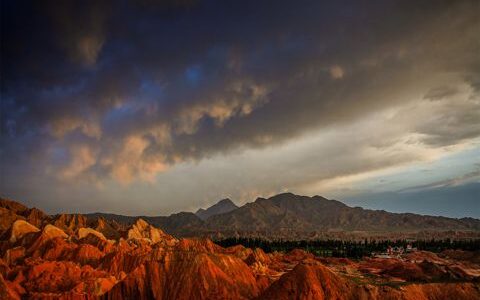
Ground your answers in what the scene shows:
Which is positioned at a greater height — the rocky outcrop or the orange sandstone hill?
the rocky outcrop

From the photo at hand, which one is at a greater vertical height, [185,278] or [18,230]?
[18,230]

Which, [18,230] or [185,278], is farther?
[18,230]

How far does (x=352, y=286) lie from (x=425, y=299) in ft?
28.8

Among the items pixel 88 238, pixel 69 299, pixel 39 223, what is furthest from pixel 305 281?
pixel 39 223

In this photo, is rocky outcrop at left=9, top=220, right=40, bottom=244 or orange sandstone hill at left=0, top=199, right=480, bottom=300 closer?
orange sandstone hill at left=0, top=199, right=480, bottom=300

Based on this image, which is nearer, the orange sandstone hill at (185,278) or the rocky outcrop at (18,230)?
the orange sandstone hill at (185,278)

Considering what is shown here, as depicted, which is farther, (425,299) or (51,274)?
(51,274)

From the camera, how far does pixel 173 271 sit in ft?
198

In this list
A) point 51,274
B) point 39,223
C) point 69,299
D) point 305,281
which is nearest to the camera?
point 305,281

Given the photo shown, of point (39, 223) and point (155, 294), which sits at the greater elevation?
point (39, 223)

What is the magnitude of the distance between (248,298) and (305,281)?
13.4 meters

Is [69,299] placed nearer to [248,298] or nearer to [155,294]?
[155,294]

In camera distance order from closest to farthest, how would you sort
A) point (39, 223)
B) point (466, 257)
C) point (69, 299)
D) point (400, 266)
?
point (69, 299) → point (400, 266) → point (466, 257) → point (39, 223)

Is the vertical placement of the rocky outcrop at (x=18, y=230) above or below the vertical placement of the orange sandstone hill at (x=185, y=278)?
above
